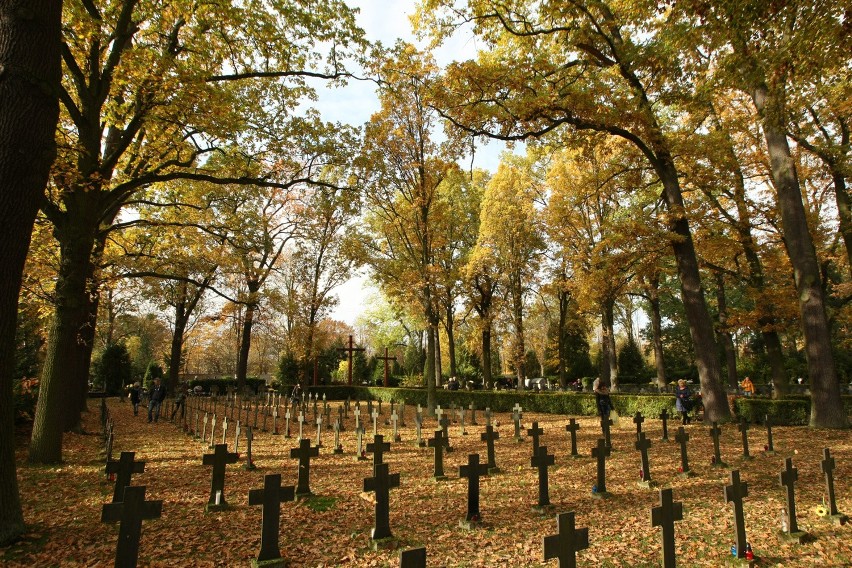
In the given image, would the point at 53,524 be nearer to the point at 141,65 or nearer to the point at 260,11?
the point at 141,65

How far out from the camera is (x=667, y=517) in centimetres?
385

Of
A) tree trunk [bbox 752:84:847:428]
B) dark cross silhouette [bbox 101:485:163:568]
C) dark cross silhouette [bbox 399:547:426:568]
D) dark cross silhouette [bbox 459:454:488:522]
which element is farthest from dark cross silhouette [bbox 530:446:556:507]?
tree trunk [bbox 752:84:847:428]

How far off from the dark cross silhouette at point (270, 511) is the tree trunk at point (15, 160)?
8.27 ft

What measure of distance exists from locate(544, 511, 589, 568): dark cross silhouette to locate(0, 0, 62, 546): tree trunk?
16.4 feet

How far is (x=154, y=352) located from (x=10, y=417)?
50.1 m

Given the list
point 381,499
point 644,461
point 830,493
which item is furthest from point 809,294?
point 381,499

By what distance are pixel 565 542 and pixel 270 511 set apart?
8.46 feet

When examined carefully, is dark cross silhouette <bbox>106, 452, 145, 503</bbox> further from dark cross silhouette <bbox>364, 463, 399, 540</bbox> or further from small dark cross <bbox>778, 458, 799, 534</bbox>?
small dark cross <bbox>778, 458, 799, 534</bbox>

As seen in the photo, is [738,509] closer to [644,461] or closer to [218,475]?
[644,461]

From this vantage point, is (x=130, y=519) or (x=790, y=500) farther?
(x=790, y=500)

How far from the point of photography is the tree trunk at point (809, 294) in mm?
11695

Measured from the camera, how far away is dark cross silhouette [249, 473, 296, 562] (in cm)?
423

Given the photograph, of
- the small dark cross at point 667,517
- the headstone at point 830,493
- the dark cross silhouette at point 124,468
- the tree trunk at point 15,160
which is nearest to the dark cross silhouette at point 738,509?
the small dark cross at point 667,517

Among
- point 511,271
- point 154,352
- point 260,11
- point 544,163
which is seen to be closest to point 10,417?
point 260,11
